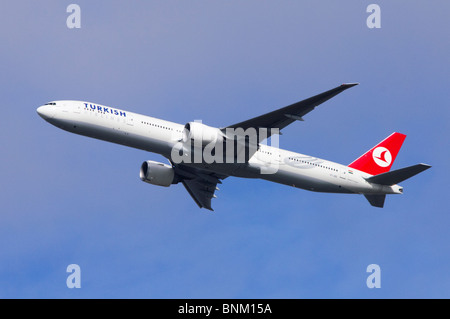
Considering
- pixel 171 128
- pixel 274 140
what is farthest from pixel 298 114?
pixel 171 128

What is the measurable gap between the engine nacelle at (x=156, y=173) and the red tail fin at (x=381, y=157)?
13.0 m

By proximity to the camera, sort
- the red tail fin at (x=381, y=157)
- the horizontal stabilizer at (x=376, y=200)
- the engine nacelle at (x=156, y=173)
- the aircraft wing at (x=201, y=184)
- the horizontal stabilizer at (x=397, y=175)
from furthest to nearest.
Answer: the aircraft wing at (x=201, y=184)
the red tail fin at (x=381, y=157)
the engine nacelle at (x=156, y=173)
the horizontal stabilizer at (x=376, y=200)
the horizontal stabilizer at (x=397, y=175)

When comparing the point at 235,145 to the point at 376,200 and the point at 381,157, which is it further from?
the point at 381,157

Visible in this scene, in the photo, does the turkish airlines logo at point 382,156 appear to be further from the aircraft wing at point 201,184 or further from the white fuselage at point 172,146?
the aircraft wing at point 201,184

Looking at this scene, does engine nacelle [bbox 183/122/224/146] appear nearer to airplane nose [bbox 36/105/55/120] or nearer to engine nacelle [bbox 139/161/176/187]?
engine nacelle [bbox 139/161/176/187]

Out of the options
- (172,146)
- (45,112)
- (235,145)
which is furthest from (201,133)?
(45,112)

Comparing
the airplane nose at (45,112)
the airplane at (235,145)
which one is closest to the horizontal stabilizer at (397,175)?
the airplane at (235,145)

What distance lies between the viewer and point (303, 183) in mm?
47031

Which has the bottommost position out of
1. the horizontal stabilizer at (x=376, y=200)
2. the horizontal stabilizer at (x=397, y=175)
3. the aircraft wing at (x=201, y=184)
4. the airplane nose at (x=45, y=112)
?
the horizontal stabilizer at (x=376, y=200)

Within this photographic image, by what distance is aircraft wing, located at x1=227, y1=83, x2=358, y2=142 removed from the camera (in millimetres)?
40531

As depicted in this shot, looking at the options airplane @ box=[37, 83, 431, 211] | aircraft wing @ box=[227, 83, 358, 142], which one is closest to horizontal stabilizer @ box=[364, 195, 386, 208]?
airplane @ box=[37, 83, 431, 211]

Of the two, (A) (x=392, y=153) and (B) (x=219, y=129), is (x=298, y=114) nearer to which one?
(B) (x=219, y=129)

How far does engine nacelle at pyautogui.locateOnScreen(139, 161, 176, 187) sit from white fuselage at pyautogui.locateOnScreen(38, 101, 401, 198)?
15.7 ft

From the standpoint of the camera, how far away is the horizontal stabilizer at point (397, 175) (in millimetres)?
44481
